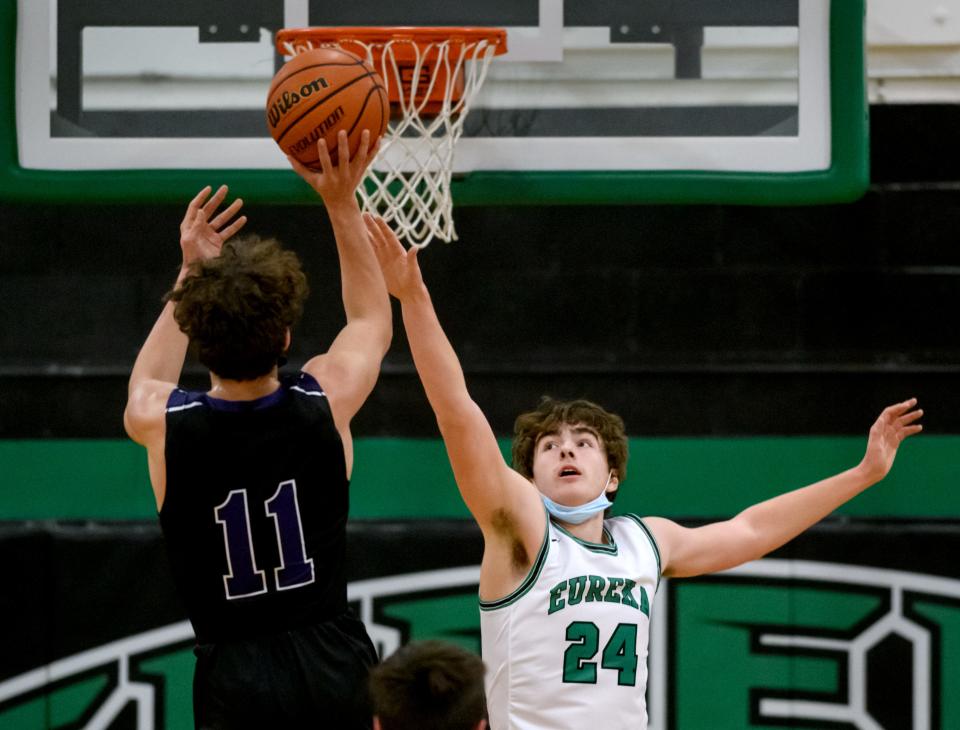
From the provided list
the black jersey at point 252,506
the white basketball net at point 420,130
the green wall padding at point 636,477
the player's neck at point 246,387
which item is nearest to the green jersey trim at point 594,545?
the black jersey at point 252,506

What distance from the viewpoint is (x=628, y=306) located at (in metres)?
5.52

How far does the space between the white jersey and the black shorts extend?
21.6 inches

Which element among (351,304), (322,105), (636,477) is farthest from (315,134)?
(636,477)

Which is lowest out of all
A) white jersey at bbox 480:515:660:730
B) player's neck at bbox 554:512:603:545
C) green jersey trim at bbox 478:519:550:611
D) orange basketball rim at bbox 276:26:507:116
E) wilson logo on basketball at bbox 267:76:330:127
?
white jersey at bbox 480:515:660:730

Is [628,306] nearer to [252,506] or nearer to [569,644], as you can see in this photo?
[569,644]

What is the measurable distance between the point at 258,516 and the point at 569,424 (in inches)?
39.8

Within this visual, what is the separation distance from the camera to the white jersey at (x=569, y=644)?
3.03 meters

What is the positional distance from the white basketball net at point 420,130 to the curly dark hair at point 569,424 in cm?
107

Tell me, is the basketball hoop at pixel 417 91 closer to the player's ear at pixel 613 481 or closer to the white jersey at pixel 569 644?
Answer: the player's ear at pixel 613 481

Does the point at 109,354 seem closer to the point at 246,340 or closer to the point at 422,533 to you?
the point at 422,533

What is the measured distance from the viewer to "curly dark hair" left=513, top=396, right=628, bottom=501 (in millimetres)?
3275

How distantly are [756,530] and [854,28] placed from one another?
209 cm

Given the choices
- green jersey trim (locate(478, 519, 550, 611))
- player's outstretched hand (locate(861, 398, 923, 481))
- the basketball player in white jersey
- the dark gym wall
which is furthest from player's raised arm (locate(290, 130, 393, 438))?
the dark gym wall

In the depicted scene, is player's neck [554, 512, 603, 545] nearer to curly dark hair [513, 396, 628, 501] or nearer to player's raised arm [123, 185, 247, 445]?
curly dark hair [513, 396, 628, 501]
